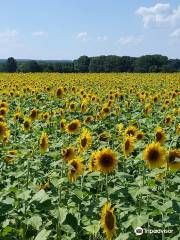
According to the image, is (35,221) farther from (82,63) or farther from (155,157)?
(82,63)

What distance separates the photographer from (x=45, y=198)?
13.6ft

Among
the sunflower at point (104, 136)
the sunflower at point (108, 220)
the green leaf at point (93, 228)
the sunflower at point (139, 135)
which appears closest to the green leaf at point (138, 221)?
the sunflower at point (108, 220)

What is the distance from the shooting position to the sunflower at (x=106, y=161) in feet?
15.7

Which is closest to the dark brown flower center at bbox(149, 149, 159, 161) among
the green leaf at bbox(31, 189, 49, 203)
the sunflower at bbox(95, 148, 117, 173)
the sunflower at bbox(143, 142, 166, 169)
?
the sunflower at bbox(143, 142, 166, 169)

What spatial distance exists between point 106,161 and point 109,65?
2359 inches

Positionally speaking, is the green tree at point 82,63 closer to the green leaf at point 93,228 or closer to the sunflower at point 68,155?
the sunflower at point 68,155

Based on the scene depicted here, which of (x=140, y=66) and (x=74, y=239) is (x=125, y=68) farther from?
(x=74, y=239)

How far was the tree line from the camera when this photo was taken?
60781 mm

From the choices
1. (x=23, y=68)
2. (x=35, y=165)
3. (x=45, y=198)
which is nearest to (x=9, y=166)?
(x=35, y=165)

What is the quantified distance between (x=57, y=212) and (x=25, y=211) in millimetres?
325

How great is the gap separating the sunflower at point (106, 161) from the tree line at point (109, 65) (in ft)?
178

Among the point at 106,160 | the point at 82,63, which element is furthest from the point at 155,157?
the point at 82,63

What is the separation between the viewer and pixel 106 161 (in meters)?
4.80

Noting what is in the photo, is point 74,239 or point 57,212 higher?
point 57,212
